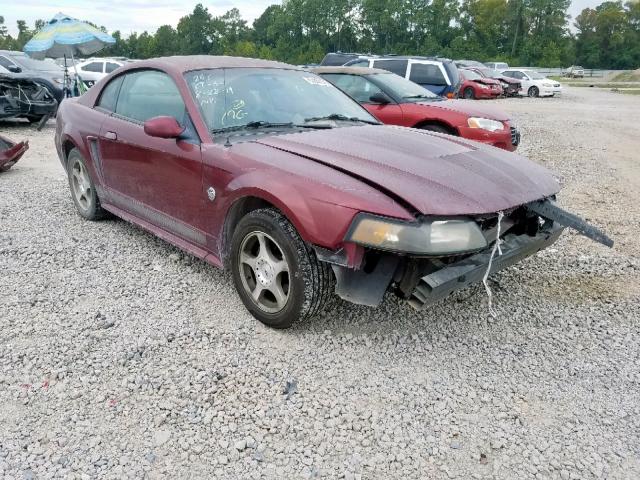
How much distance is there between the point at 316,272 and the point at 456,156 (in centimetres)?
116

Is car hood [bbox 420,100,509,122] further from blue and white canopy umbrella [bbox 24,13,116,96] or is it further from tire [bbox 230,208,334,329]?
blue and white canopy umbrella [bbox 24,13,116,96]

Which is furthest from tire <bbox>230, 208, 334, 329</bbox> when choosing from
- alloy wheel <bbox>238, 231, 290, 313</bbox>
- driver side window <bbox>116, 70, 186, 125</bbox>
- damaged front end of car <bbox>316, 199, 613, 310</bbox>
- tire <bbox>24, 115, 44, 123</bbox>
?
tire <bbox>24, 115, 44, 123</bbox>

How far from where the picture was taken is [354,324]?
127 inches

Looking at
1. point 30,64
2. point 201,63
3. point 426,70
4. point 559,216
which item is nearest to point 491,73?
point 426,70

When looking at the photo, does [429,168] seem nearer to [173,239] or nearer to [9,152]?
[173,239]

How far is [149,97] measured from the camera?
4070 mm

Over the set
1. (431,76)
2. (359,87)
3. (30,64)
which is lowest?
(30,64)

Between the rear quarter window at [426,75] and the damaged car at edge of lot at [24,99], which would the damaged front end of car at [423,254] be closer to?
the rear quarter window at [426,75]

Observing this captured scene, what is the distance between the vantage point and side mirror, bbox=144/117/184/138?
337 cm

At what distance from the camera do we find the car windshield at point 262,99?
140 inches

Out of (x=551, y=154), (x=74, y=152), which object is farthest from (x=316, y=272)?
(x=551, y=154)

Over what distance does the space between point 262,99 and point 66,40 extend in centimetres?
1067

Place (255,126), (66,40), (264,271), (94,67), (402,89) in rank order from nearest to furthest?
(264,271) → (255,126) → (402,89) → (66,40) → (94,67)

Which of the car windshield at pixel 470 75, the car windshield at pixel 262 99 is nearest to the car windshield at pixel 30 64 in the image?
the car windshield at pixel 262 99
